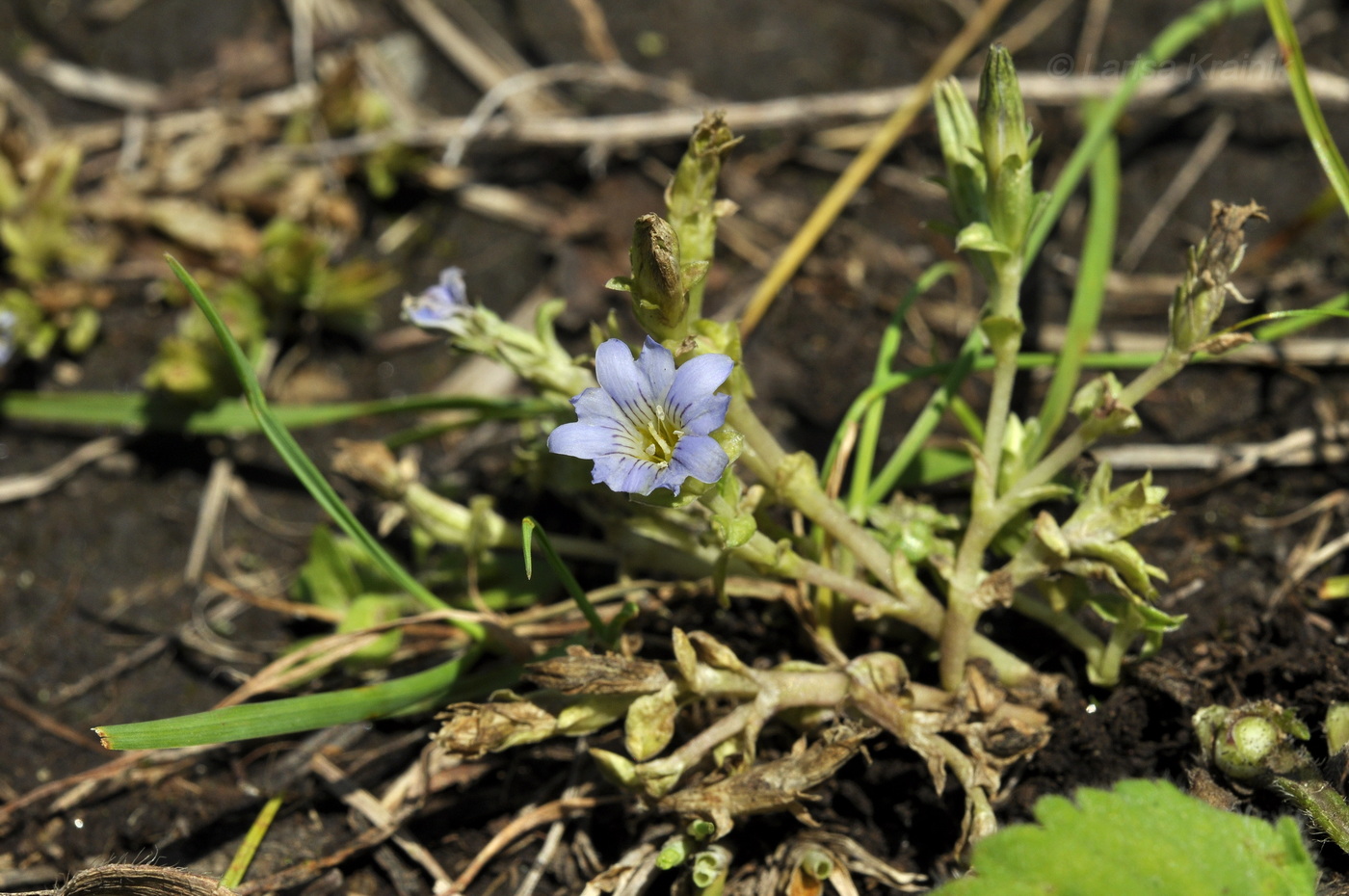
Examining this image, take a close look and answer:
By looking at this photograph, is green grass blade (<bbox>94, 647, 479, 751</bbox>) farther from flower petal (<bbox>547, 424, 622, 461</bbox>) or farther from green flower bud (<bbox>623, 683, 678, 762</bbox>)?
flower petal (<bbox>547, 424, 622, 461</bbox>)

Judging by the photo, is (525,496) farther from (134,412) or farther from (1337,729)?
(1337,729)

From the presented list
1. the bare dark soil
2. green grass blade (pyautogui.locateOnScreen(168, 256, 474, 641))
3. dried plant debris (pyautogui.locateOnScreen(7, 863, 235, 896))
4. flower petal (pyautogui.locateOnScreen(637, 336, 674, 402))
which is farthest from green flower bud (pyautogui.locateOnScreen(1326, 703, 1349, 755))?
dried plant debris (pyautogui.locateOnScreen(7, 863, 235, 896))

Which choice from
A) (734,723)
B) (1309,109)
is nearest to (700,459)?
(734,723)

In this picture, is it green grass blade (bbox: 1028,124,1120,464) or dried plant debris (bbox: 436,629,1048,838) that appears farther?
green grass blade (bbox: 1028,124,1120,464)

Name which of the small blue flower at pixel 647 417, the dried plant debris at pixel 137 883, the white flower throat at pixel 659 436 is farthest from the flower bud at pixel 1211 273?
the dried plant debris at pixel 137 883

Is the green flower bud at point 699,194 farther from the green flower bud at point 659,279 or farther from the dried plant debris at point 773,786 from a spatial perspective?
the dried plant debris at point 773,786
